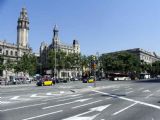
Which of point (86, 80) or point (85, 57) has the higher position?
point (85, 57)

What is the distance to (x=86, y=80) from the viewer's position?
80875 mm

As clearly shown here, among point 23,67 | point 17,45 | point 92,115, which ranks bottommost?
point 92,115

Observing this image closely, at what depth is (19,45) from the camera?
12412 centimetres

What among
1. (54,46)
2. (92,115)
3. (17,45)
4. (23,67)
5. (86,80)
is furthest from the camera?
(54,46)

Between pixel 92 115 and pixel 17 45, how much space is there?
112160 mm

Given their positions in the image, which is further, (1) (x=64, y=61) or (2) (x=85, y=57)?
(2) (x=85, y=57)

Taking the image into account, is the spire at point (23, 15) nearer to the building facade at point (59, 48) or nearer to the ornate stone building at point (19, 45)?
the ornate stone building at point (19, 45)

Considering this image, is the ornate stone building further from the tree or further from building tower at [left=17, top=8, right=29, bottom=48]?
the tree

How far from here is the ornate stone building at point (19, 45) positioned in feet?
381

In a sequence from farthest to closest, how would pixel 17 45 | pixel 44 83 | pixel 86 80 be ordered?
1. pixel 17 45
2. pixel 86 80
3. pixel 44 83

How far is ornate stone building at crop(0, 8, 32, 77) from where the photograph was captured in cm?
11615

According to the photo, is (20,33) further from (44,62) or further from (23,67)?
(23,67)

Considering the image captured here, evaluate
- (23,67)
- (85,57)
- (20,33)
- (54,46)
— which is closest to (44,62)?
(54,46)

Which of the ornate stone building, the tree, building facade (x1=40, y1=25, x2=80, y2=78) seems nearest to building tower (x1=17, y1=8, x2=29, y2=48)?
the ornate stone building
